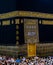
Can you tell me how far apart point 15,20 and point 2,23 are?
775 millimetres

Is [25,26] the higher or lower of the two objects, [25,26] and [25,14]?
the lower

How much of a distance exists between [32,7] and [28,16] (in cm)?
34

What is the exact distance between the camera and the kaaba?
723 centimetres

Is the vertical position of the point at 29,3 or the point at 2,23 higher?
the point at 29,3

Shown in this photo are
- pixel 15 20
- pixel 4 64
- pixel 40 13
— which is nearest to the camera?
pixel 4 64

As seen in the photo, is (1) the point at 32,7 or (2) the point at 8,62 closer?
(2) the point at 8,62

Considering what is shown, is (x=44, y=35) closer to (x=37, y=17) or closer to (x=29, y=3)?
(x=37, y=17)

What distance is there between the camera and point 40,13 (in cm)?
770

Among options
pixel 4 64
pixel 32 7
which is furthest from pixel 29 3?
pixel 4 64

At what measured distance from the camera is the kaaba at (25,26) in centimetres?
723

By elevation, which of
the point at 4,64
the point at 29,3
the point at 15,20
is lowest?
the point at 4,64

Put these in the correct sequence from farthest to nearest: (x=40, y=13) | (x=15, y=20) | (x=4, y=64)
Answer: (x=40, y=13) → (x=15, y=20) → (x=4, y=64)

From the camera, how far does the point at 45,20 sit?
7859 mm

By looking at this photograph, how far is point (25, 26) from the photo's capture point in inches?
286
